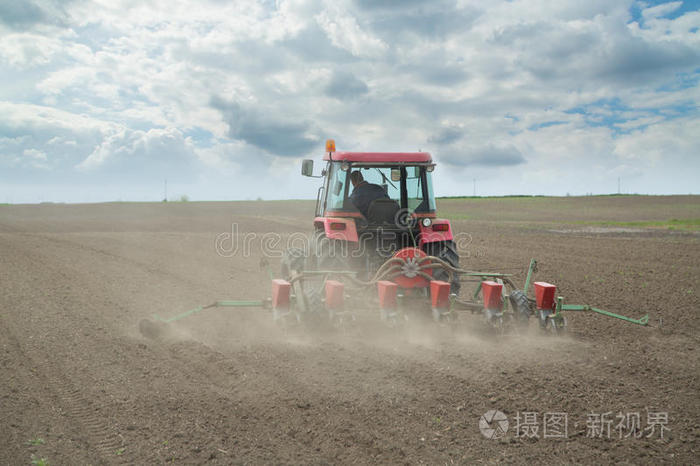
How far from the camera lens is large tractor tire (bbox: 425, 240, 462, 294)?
20.5 feet

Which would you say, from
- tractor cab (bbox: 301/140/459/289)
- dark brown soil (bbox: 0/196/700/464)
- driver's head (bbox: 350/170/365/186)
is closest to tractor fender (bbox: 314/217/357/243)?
tractor cab (bbox: 301/140/459/289)

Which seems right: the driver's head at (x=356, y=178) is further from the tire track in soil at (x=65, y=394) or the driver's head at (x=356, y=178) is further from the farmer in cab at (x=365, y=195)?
the tire track in soil at (x=65, y=394)

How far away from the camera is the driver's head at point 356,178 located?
7.11m

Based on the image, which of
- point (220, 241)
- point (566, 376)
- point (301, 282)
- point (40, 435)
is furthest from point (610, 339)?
point (220, 241)

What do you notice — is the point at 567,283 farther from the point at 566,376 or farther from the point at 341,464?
the point at 341,464

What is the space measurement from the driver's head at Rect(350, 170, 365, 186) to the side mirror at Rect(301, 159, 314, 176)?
2.10ft

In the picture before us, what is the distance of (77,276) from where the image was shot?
9938mm

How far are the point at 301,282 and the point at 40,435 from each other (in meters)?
2.83

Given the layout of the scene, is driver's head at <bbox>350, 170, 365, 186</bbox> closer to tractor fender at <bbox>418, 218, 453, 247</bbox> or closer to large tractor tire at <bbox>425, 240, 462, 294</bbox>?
tractor fender at <bbox>418, 218, 453, 247</bbox>

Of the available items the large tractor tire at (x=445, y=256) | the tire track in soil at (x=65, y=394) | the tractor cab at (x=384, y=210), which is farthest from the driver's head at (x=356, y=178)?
the tire track in soil at (x=65, y=394)

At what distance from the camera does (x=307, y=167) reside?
736 centimetres

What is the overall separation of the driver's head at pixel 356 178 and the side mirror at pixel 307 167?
64cm

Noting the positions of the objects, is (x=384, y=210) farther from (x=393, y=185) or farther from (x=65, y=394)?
(x=65, y=394)

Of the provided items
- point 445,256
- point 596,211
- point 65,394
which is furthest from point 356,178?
point 596,211
